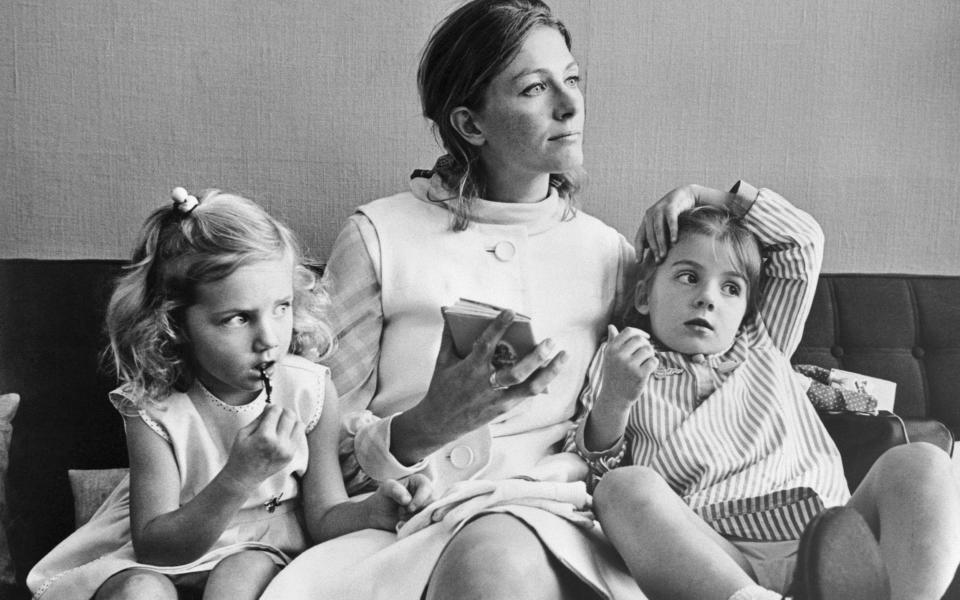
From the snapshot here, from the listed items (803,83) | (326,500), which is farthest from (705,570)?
(803,83)

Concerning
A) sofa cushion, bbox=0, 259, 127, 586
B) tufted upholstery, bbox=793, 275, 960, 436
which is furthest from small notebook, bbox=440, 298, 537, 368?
tufted upholstery, bbox=793, 275, 960, 436

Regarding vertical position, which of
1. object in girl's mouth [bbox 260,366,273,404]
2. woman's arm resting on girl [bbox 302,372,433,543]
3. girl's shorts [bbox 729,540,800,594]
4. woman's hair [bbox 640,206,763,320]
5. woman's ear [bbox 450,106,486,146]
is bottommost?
girl's shorts [bbox 729,540,800,594]

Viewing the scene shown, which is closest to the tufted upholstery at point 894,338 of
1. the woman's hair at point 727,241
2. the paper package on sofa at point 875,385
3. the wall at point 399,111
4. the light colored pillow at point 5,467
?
the paper package on sofa at point 875,385

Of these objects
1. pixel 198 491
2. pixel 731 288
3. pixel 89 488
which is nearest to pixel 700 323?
pixel 731 288

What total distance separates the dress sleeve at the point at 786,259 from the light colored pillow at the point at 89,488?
118cm

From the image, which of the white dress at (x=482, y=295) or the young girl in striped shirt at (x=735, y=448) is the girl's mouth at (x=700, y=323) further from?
the white dress at (x=482, y=295)

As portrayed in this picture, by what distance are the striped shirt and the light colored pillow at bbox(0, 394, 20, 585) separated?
36.4 inches

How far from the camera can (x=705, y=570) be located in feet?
3.95

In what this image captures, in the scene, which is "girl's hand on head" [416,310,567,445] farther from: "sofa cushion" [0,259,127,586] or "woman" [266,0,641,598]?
"sofa cushion" [0,259,127,586]

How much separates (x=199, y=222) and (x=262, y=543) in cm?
49

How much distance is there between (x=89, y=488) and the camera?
1609mm

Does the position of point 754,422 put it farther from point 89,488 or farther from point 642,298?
point 89,488

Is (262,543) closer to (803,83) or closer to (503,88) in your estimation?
(503,88)

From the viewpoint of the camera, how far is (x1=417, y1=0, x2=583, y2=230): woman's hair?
1.64 meters
